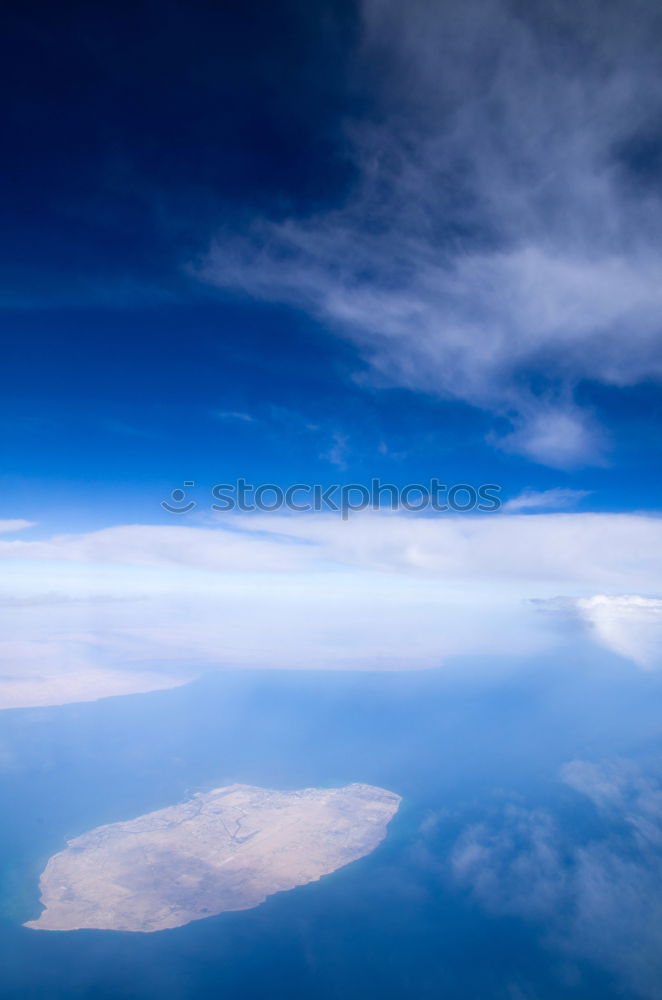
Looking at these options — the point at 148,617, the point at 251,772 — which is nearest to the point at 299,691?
the point at 251,772

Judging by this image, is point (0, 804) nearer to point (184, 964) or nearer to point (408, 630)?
point (184, 964)

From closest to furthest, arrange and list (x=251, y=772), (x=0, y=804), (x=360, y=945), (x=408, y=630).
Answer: (x=360, y=945) → (x=0, y=804) → (x=251, y=772) → (x=408, y=630)

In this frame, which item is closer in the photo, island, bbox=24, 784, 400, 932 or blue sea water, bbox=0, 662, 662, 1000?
blue sea water, bbox=0, 662, 662, 1000

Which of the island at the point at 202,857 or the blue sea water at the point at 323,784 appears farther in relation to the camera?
the island at the point at 202,857

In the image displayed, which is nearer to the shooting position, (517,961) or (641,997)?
(641,997)

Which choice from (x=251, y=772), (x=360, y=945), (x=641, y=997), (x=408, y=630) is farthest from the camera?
(x=408, y=630)
